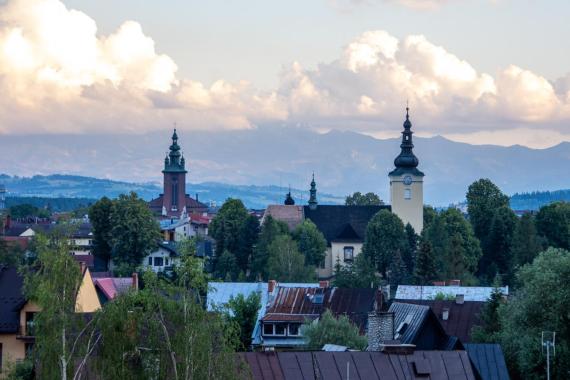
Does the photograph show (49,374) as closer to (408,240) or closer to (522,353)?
(522,353)

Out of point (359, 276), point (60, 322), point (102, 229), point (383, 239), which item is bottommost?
point (60, 322)

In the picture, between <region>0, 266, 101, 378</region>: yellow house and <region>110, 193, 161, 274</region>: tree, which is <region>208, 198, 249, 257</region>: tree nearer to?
<region>110, 193, 161, 274</region>: tree

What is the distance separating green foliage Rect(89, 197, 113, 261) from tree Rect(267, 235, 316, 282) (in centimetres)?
1547

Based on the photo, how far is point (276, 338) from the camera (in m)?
86.1

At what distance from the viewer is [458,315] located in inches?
3260

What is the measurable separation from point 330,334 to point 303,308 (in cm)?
1865

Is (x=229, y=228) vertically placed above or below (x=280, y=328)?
above

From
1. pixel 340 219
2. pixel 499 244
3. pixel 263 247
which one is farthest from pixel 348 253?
pixel 263 247

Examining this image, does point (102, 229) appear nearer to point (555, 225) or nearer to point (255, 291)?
point (555, 225)

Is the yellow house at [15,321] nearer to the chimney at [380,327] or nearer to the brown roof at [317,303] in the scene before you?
the chimney at [380,327]

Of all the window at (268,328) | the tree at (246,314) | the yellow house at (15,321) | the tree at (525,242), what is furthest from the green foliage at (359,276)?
the yellow house at (15,321)

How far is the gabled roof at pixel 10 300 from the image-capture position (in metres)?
60.6

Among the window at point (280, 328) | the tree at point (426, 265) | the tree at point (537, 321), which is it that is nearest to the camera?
the tree at point (537, 321)

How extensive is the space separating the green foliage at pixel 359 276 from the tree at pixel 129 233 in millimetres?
18705
